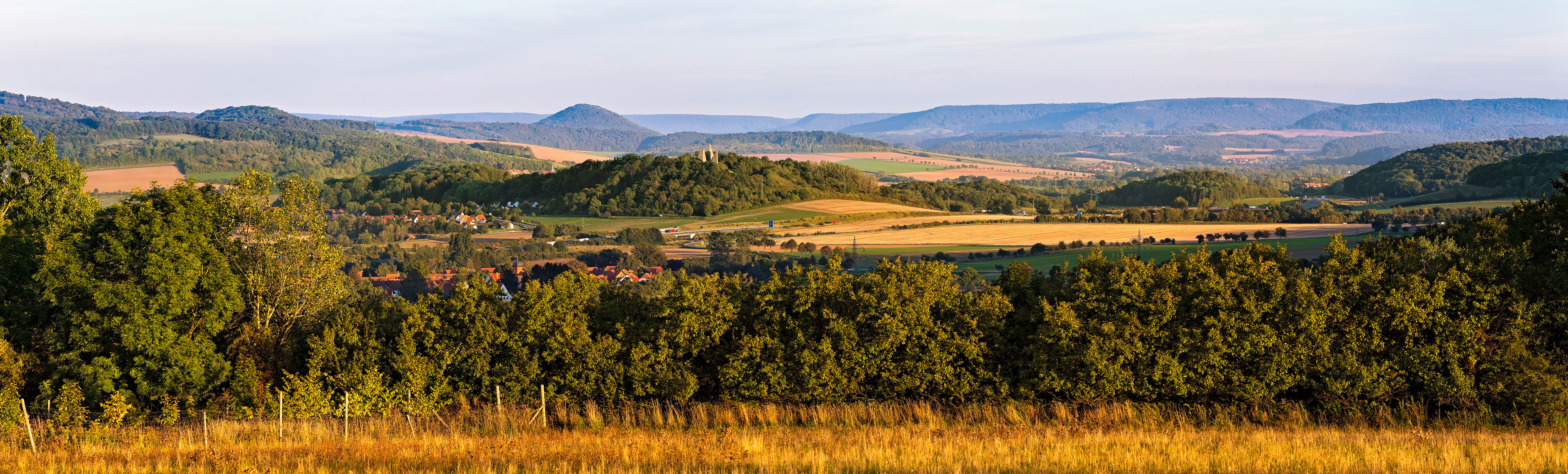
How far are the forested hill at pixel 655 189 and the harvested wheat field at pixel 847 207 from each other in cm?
519

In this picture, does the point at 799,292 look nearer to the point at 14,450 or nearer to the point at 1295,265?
the point at 1295,265

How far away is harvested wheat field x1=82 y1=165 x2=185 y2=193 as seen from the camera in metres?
156

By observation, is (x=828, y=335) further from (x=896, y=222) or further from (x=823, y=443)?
(x=896, y=222)

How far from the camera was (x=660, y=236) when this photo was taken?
101 metres

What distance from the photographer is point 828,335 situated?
19.5 meters

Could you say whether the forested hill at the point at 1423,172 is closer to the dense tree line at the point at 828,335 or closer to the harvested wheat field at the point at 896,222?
the harvested wheat field at the point at 896,222

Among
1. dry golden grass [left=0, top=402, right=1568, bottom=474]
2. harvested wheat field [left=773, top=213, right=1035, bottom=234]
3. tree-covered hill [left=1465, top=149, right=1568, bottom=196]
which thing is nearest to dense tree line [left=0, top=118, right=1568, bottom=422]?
dry golden grass [left=0, top=402, right=1568, bottom=474]

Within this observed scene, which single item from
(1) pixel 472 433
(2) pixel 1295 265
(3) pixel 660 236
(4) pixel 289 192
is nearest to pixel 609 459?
(1) pixel 472 433

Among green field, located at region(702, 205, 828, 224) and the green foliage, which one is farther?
green field, located at region(702, 205, 828, 224)

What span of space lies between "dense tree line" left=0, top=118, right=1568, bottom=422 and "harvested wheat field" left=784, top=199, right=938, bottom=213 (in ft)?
328

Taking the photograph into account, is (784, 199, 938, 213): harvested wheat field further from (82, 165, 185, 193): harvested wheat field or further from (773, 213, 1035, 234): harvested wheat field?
(82, 165, 185, 193): harvested wheat field

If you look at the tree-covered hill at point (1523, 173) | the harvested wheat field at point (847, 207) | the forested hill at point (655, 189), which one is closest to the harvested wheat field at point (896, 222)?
the harvested wheat field at point (847, 207)

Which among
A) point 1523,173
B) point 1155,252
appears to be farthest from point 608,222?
point 1523,173

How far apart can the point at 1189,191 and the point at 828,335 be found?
557ft
